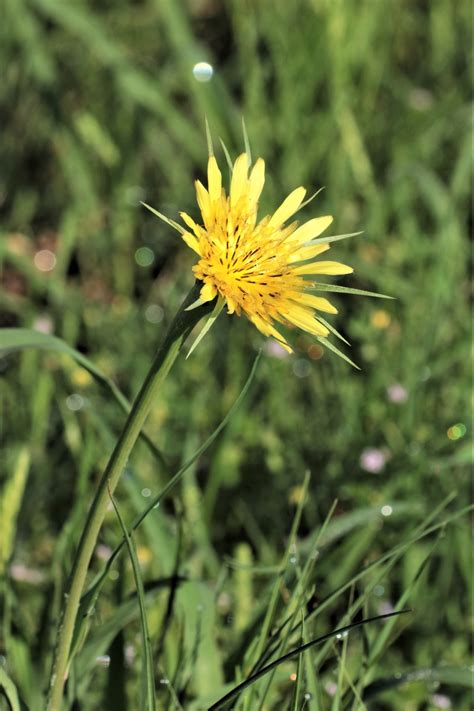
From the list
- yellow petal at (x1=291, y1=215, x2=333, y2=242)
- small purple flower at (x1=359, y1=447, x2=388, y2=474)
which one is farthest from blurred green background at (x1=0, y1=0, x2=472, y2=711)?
yellow petal at (x1=291, y1=215, x2=333, y2=242)

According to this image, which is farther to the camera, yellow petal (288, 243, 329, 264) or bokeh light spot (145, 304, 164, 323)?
bokeh light spot (145, 304, 164, 323)

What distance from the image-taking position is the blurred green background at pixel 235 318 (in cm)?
162

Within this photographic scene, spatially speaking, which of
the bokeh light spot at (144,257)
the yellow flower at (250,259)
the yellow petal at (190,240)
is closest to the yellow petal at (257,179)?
the yellow flower at (250,259)

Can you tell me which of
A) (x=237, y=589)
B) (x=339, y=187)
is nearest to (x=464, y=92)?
(x=339, y=187)

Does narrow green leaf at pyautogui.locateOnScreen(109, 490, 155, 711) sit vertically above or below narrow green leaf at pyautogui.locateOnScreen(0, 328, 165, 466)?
below

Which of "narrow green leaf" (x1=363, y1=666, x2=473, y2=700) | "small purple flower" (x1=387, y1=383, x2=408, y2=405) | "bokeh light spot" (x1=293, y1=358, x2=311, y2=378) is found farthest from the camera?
"bokeh light spot" (x1=293, y1=358, x2=311, y2=378)

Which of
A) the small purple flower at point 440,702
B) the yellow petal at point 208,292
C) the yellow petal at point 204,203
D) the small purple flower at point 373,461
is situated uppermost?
the yellow petal at point 204,203

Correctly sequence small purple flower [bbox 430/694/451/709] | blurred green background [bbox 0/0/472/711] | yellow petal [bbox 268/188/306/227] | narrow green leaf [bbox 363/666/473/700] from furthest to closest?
blurred green background [bbox 0/0/472/711], small purple flower [bbox 430/694/451/709], narrow green leaf [bbox 363/666/473/700], yellow petal [bbox 268/188/306/227]

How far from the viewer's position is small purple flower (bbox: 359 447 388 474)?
1786 millimetres

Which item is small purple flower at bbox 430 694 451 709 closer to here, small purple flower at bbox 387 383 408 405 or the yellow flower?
small purple flower at bbox 387 383 408 405

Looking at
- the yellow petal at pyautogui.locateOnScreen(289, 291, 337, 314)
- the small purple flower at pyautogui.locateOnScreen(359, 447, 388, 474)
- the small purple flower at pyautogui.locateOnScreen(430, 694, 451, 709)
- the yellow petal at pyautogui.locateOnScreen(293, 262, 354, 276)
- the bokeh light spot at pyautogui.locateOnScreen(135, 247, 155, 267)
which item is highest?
the yellow petal at pyautogui.locateOnScreen(293, 262, 354, 276)

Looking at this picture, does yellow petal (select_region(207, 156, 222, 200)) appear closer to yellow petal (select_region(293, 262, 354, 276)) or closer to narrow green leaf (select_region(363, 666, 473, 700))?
yellow petal (select_region(293, 262, 354, 276))

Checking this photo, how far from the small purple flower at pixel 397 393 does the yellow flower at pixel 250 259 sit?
1033 mm

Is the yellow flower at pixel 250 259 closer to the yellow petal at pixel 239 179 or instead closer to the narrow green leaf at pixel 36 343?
→ the yellow petal at pixel 239 179
